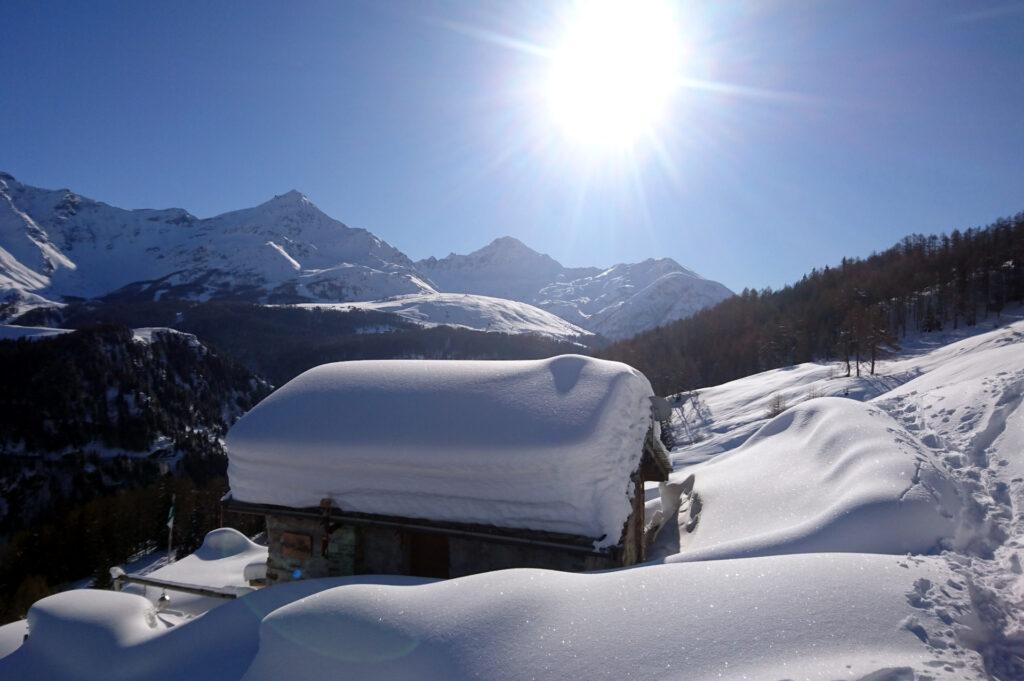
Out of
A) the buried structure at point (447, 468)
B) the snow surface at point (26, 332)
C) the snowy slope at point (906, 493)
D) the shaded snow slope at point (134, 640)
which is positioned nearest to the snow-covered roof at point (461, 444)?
the buried structure at point (447, 468)

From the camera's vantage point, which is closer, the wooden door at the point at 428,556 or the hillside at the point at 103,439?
the wooden door at the point at 428,556

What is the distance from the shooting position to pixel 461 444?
7.43 metres

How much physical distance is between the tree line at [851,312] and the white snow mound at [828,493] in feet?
146

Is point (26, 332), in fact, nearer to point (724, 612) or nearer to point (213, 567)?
point (213, 567)

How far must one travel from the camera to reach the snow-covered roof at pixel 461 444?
23.2 ft

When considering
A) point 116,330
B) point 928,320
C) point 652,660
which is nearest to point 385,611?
point 652,660

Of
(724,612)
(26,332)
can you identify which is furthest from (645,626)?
(26,332)

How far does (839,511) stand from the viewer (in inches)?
261

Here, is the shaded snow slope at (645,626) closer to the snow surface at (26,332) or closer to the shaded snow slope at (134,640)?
the shaded snow slope at (134,640)

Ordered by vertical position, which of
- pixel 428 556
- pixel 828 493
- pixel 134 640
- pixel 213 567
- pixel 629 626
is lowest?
pixel 213 567

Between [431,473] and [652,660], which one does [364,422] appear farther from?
[652,660]

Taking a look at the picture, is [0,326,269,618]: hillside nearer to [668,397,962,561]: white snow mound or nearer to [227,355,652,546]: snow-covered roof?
[227,355,652,546]: snow-covered roof

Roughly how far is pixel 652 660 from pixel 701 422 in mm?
42300

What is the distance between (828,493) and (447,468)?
568 centimetres
